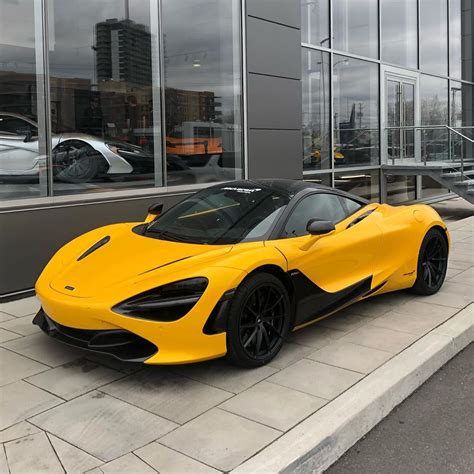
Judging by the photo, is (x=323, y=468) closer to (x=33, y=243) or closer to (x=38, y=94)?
(x=33, y=243)

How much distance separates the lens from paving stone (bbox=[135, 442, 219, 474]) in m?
2.93

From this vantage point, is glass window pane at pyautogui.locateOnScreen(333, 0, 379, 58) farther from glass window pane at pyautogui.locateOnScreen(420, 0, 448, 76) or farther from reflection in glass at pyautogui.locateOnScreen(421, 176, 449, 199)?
reflection in glass at pyautogui.locateOnScreen(421, 176, 449, 199)

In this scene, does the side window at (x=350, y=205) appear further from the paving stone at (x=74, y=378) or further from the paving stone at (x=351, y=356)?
the paving stone at (x=74, y=378)

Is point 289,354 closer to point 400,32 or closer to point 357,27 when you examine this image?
point 357,27

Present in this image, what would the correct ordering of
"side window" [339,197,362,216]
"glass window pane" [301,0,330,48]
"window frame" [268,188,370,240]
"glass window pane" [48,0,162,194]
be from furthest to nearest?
"glass window pane" [301,0,330,48], "glass window pane" [48,0,162,194], "side window" [339,197,362,216], "window frame" [268,188,370,240]

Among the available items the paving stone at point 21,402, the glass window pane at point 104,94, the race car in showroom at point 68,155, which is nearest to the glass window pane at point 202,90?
the glass window pane at point 104,94

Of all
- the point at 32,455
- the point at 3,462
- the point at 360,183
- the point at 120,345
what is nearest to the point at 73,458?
the point at 32,455

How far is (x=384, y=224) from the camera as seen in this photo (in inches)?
221

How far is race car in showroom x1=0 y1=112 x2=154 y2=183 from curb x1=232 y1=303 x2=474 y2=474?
4738 millimetres

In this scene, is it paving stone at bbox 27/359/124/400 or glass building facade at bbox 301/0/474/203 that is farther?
glass building facade at bbox 301/0/474/203

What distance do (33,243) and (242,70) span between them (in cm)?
484

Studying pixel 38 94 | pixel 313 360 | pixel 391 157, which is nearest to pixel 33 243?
pixel 38 94

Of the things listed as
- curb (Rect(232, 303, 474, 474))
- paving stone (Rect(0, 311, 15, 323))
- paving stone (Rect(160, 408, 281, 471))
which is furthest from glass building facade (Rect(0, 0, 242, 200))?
curb (Rect(232, 303, 474, 474))

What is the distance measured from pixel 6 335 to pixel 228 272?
A: 2.33 meters
